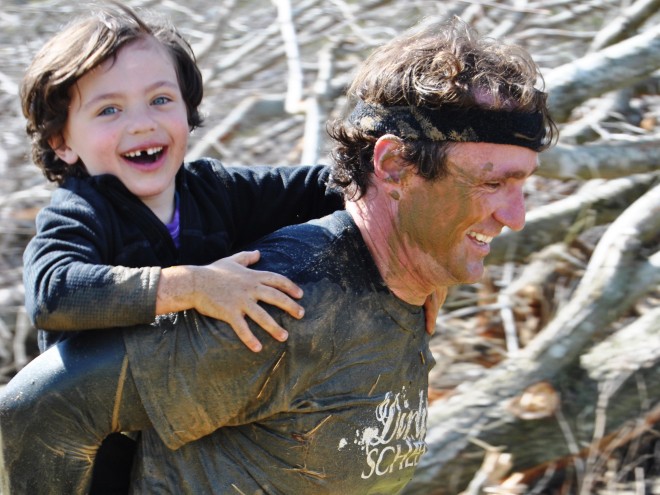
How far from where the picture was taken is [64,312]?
1.91 m

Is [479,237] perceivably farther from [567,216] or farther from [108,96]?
[567,216]


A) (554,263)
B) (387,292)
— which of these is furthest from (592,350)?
(387,292)

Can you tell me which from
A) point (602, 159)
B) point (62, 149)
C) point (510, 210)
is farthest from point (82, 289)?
point (602, 159)

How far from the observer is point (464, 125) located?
6.73 ft

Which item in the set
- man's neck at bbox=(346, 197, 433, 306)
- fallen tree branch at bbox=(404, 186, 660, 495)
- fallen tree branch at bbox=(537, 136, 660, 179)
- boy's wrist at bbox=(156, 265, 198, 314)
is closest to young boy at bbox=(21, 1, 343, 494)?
boy's wrist at bbox=(156, 265, 198, 314)

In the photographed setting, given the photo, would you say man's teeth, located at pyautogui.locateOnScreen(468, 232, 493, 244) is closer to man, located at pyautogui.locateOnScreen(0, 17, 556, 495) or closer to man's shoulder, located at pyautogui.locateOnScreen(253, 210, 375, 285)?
man, located at pyautogui.locateOnScreen(0, 17, 556, 495)

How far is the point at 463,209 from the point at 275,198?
1.93 ft

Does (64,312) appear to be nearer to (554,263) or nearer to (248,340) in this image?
(248,340)

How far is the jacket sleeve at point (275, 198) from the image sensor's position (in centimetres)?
249

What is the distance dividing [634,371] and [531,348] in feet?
1.43

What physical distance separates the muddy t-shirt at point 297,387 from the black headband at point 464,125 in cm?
26

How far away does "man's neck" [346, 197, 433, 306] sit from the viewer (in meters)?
2.19

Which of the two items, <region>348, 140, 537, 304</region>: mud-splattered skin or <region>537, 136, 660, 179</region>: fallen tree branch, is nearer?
<region>348, 140, 537, 304</region>: mud-splattered skin

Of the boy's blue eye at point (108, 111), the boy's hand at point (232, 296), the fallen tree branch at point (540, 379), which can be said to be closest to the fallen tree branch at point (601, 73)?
the fallen tree branch at point (540, 379)
